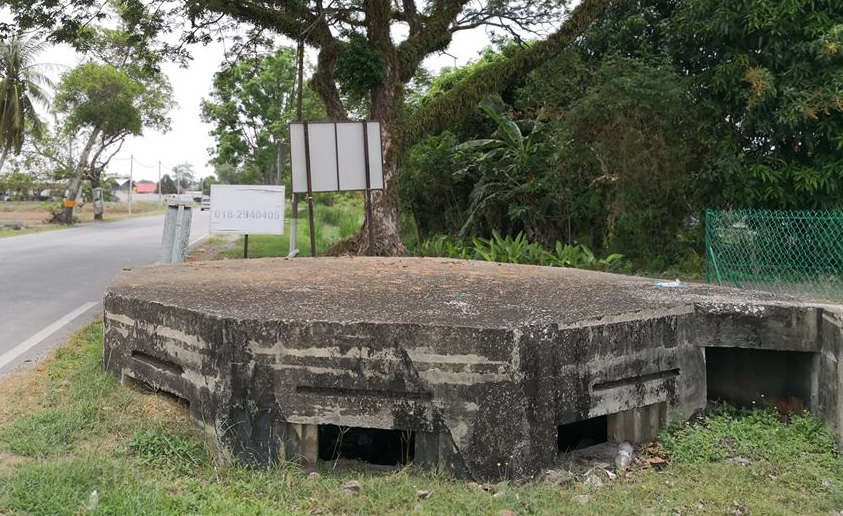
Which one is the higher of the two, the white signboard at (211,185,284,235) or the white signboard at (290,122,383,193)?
the white signboard at (290,122,383,193)

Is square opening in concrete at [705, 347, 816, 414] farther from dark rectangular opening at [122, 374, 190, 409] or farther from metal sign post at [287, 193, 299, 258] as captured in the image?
metal sign post at [287, 193, 299, 258]

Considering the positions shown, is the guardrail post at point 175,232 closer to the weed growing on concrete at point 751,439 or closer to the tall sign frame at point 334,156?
the tall sign frame at point 334,156

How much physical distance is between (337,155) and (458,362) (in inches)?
237

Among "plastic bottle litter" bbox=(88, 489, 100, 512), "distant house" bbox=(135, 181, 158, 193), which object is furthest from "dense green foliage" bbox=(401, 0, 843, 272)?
"distant house" bbox=(135, 181, 158, 193)

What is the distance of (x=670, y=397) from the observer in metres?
4.18

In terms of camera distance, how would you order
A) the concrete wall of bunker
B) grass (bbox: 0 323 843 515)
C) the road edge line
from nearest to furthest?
grass (bbox: 0 323 843 515)
the concrete wall of bunker
the road edge line

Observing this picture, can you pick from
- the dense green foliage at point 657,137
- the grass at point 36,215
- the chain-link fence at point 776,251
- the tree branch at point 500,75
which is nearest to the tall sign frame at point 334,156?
the tree branch at point 500,75

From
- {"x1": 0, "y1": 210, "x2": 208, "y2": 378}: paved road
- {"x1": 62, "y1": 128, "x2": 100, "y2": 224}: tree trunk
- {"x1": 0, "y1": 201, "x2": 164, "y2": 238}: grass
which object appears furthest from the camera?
{"x1": 62, "y1": 128, "x2": 100, "y2": 224}: tree trunk

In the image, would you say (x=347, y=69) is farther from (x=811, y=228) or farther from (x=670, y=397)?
(x=670, y=397)

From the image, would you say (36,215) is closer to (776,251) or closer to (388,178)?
(388,178)

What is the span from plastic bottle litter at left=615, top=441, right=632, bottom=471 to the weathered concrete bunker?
0.12 metres

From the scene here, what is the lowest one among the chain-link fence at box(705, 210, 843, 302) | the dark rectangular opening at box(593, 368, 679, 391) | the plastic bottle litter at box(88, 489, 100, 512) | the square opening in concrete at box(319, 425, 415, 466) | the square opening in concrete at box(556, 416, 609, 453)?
the square opening in concrete at box(556, 416, 609, 453)

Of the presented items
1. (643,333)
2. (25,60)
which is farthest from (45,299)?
(25,60)

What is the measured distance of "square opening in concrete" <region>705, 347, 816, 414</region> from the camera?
178 inches
